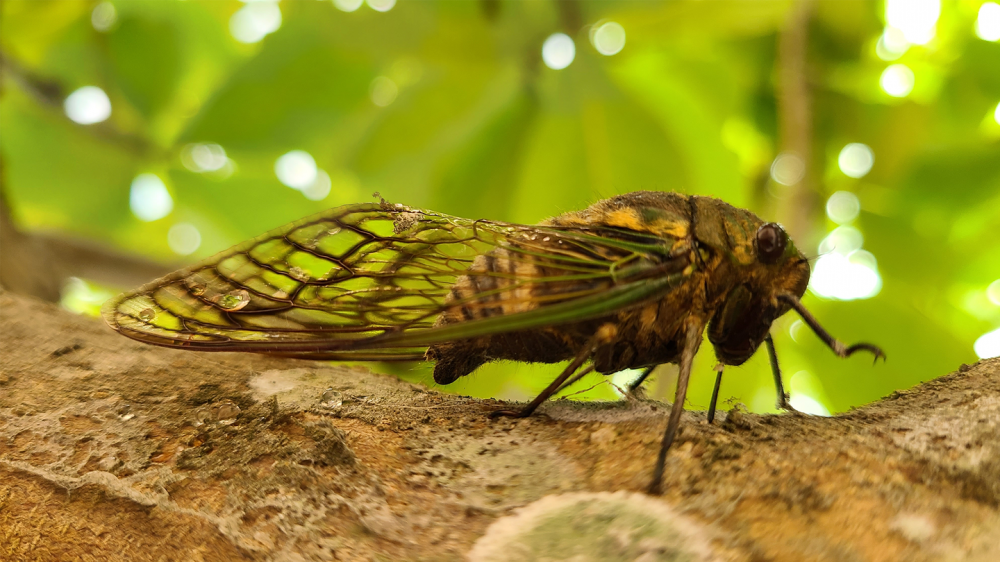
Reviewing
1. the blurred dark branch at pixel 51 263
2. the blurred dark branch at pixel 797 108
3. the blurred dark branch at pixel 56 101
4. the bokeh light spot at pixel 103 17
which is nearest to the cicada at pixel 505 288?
the blurred dark branch at pixel 51 263

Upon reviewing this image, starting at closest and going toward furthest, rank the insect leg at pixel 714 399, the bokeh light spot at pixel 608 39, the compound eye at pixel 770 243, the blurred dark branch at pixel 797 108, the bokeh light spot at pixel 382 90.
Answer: the insect leg at pixel 714 399, the compound eye at pixel 770 243, the bokeh light spot at pixel 608 39, the blurred dark branch at pixel 797 108, the bokeh light spot at pixel 382 90

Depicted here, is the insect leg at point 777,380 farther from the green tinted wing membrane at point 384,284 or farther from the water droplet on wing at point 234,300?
the water droplet on wing at point 234,300

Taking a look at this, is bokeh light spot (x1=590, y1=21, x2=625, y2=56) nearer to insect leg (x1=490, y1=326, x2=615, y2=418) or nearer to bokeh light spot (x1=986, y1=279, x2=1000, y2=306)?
insect leg (x1=490, y1=326, x2=615, y2=418)

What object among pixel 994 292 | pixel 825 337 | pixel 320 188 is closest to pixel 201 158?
pixel 320 188

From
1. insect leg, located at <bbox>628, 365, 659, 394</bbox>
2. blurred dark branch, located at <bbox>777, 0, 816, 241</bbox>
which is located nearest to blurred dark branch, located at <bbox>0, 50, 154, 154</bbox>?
insect leg, located at <bbox>628, 365, 659, 394</bbox>

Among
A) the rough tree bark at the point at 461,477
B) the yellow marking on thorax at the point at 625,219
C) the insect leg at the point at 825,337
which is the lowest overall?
the rough tree bark at the point at 461,477

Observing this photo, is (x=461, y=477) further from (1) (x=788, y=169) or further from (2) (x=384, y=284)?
(1) (x=788, y=169)
